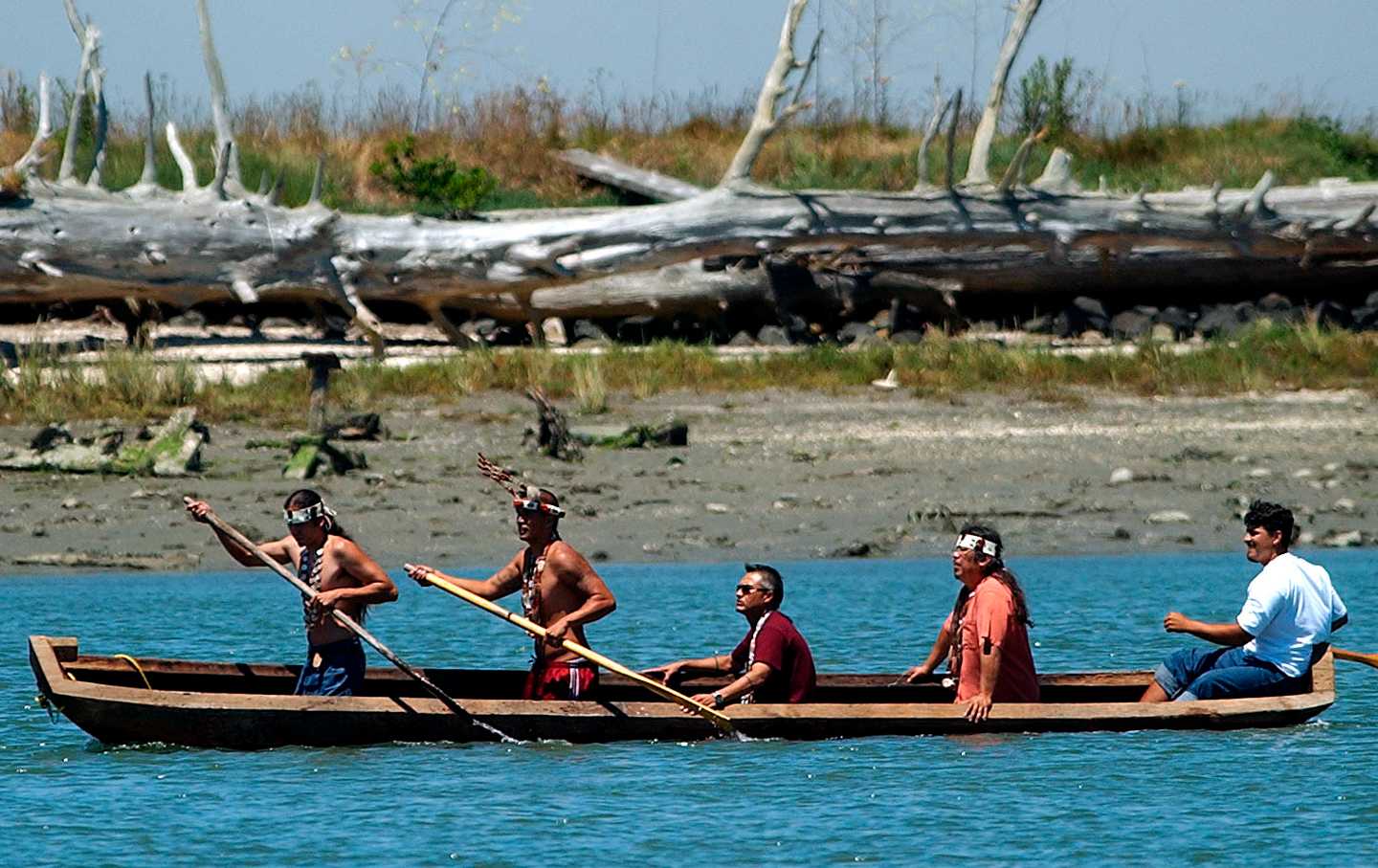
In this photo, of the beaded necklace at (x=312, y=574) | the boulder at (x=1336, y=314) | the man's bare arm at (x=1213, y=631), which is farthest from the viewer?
the boulder at (x=1336, y=314)

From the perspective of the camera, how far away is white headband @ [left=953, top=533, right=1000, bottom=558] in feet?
30.6

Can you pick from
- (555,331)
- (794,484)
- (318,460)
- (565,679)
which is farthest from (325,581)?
(555,331)

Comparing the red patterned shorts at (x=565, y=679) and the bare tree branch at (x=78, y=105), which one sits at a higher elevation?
the bare tree branch at (x=78, y=105)

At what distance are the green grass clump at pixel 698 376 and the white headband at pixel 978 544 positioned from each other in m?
8.99

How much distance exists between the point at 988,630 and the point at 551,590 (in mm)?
1946

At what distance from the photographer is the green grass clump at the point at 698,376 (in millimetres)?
17875

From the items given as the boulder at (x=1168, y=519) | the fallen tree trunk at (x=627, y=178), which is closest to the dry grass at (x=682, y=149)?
the fallen tree trunk at (x=627, y=178)

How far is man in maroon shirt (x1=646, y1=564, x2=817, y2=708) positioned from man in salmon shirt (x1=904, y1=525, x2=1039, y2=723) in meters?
0.72

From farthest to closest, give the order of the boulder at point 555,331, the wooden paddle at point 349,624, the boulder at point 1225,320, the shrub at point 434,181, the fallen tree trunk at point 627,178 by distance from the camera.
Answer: the fallen tree trunk at point 627,178 < the shrub at point 434,181 < the boulder at point 555,331 < the boulder at point 1225,320 < the wooden paddle at point 349,624

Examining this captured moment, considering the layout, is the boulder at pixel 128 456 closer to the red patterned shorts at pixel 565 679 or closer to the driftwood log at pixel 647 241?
the driftwood log at pixel 647 241

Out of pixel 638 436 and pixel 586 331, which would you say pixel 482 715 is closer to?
pixel 638 436

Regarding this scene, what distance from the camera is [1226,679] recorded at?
9.98 metres

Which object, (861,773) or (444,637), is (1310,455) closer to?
(444,637)

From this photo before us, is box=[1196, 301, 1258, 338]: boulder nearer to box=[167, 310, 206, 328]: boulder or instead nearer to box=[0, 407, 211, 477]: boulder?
box=[167, 310, 206, 328]: boulder
